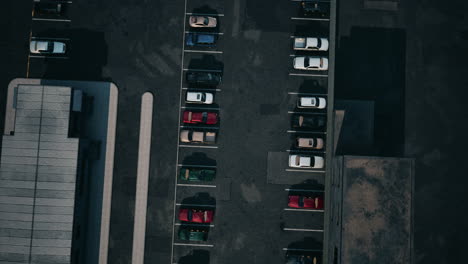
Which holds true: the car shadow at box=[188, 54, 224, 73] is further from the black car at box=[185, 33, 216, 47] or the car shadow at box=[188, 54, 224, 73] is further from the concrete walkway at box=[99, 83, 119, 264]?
the concrete walkway at box=[99, 83, 119, 264]

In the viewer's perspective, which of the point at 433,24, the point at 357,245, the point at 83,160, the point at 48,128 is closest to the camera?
the point at 357,245

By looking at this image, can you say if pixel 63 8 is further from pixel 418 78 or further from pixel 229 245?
pixel 418 78

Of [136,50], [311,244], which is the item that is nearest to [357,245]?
[311,244]

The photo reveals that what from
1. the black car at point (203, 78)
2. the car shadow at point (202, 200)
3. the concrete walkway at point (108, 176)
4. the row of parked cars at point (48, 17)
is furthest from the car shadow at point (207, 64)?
the row of parked cars at point (48, 17)

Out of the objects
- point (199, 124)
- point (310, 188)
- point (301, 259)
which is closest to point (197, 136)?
point (199, 124)

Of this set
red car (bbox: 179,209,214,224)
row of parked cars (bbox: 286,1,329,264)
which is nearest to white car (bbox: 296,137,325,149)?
row of parked cars (bbox: 286,1,329,264)

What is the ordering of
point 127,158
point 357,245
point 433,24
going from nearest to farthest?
point 357,245
point 127,158
point 433,24
